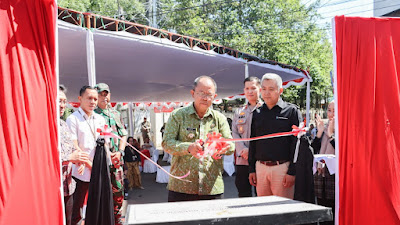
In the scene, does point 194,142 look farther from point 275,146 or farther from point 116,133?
point 116,133

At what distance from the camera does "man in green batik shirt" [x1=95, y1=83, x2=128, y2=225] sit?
9.70 feet

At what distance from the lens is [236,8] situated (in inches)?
675

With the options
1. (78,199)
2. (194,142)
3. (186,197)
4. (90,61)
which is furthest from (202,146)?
(90,61)

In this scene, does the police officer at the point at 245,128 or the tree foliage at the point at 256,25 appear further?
the tree foliage at the point at 256,25

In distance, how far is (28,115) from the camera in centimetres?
165

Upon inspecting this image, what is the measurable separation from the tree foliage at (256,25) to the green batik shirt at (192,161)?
12411 mm

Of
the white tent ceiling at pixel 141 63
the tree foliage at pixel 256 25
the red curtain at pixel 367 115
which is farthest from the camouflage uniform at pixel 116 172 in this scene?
the tree foliage at pixel 256 25

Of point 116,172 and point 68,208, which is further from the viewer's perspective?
→ point 116,172

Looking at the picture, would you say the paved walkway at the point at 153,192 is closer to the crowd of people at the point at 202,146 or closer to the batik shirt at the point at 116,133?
the crowd of people at the point at 202,146

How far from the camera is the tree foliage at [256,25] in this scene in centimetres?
1518

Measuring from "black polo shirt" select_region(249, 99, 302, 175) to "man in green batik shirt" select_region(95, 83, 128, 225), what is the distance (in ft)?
4.36

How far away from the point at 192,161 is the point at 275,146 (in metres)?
0.74

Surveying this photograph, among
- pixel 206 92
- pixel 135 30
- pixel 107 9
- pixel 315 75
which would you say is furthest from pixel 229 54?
pixel 107 9

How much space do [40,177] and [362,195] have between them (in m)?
1.96
